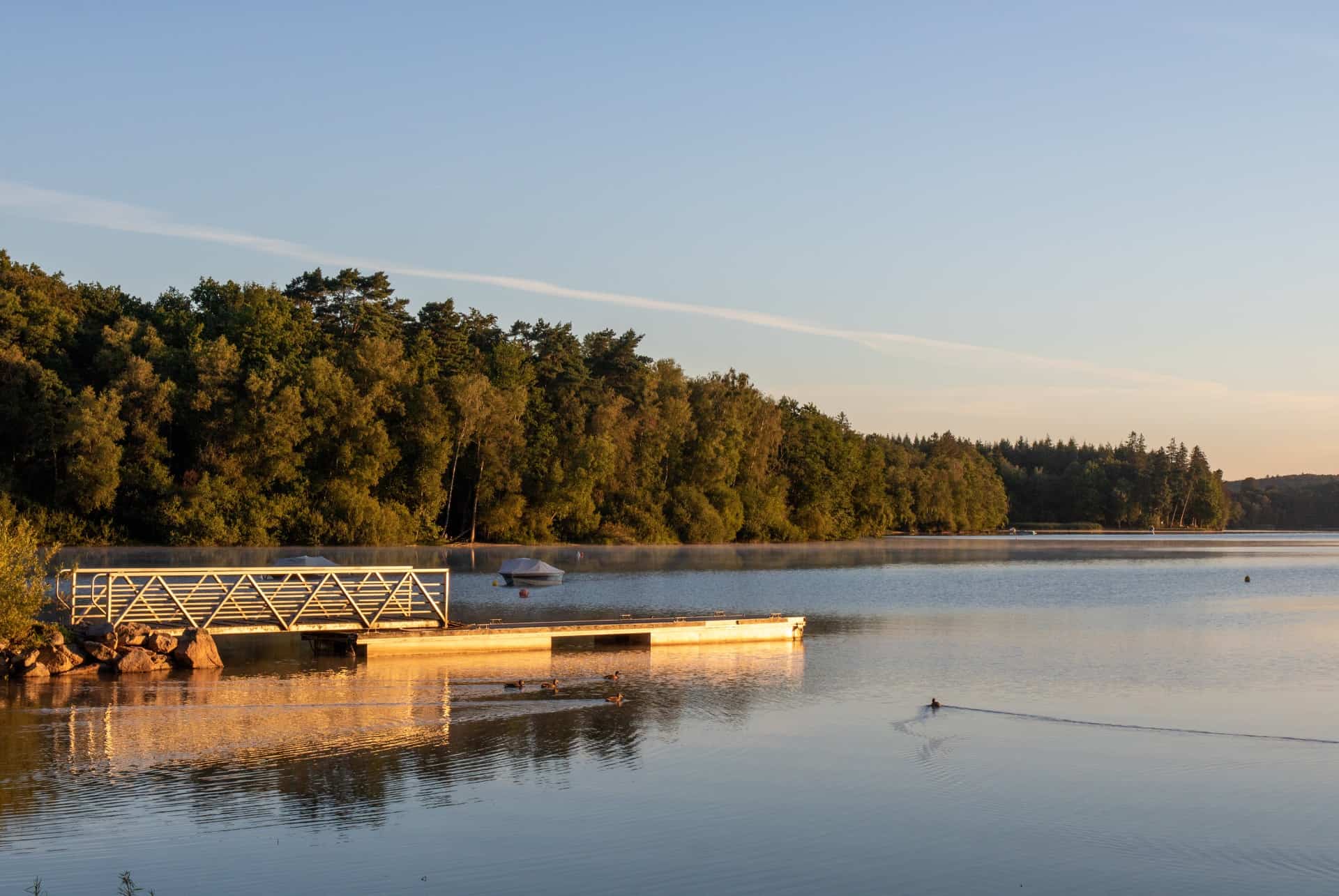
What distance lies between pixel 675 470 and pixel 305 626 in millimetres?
75798

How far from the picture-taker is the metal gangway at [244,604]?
2764cm

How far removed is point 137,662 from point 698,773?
44.8 feet

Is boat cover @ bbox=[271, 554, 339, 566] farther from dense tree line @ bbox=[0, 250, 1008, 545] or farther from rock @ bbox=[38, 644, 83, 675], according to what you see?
dense tree line @ bbox=[0, 250, 1008, 545]

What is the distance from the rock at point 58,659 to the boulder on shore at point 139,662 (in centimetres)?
84

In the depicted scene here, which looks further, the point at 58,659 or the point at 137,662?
the point at 137,662

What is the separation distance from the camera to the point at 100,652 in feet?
82.0

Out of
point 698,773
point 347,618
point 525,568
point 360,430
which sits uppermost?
point 360,430

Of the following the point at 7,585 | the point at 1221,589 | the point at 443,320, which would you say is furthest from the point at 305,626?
the point at 443,320

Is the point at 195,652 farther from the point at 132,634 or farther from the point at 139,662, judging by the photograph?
the point at 132,634

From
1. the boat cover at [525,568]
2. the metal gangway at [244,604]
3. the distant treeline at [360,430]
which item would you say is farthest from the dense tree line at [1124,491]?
the metal gangway at [244,604]

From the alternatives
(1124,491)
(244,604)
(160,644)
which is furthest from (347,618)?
(1124,491)

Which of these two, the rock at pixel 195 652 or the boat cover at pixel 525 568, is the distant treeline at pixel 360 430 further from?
the rock at pixel 195 652

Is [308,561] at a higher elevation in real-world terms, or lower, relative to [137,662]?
higher

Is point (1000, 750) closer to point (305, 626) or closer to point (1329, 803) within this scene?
point (1329, 803)
